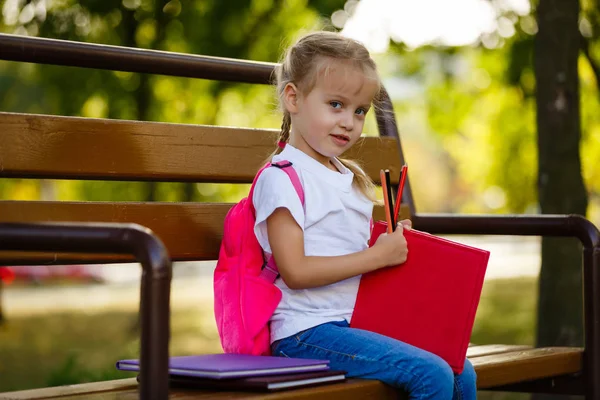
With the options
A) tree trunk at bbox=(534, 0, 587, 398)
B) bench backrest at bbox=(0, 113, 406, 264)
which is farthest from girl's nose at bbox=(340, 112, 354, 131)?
tree trunk at bbox=(534, 0, 587, 398)

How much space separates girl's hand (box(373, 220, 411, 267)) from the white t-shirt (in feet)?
0.55

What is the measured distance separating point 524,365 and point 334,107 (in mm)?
950

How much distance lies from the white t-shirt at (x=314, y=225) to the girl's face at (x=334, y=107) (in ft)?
0.22

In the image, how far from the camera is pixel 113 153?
9.24 ft

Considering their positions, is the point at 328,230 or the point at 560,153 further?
the point at 560,153

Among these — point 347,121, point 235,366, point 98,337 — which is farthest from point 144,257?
point 98,337

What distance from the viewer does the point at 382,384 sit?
2357mm

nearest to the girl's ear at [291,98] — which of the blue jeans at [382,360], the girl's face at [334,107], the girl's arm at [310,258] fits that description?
the girl's face at [334,107]

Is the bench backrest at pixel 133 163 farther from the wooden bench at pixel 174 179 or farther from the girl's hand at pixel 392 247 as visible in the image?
the girl's hand at pixel 392 247

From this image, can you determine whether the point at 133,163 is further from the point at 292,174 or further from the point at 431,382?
the point at 431,382

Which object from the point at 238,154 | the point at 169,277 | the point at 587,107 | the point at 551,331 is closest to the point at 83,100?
the point at 587,107

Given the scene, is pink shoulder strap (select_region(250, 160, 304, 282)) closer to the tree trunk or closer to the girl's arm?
the girl's arm

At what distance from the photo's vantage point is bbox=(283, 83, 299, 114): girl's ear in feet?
9.00

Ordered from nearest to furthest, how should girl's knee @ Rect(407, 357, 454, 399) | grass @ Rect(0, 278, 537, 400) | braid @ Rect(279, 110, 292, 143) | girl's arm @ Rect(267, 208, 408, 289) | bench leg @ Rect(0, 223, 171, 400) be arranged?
bench leg @ Rect(0, 223, 171, 400), girl's knee @ Rect(407, 357, 454, 399), girl's arm @ Rect(267, 208, 408, 289), braid @ Rect(279, 110, 292, 143), grass @ Rect(0, 278, 537, 400)
